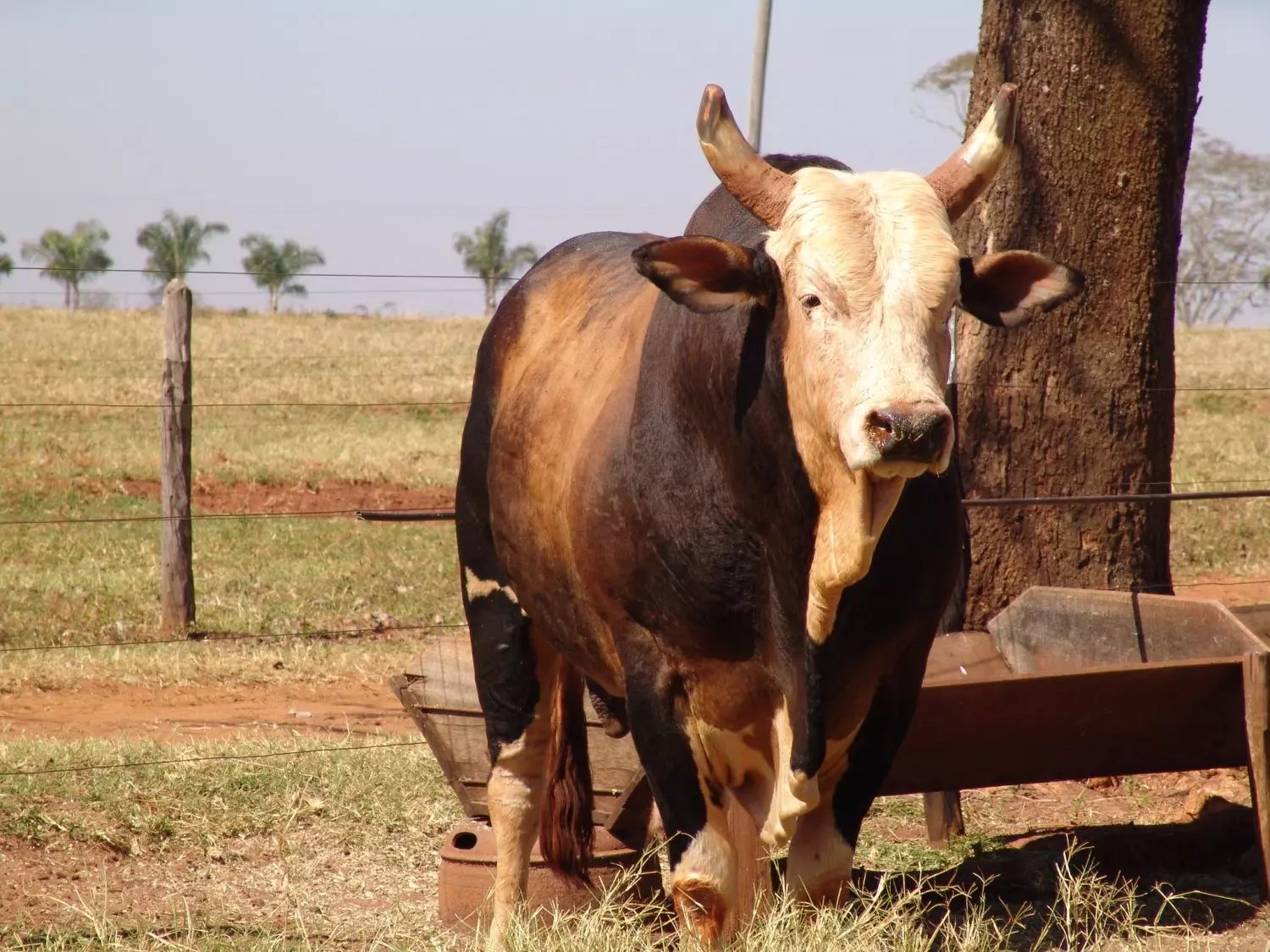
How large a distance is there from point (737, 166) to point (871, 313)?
53 cm

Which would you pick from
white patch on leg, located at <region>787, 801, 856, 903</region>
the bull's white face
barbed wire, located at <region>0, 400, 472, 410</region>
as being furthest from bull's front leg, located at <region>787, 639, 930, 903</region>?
barbed wire, located at <region>0, 400, 472, 410</region>

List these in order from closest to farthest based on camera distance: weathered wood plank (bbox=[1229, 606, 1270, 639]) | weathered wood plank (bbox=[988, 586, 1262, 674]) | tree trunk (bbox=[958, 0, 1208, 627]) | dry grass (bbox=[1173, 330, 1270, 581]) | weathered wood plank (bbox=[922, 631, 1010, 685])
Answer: weathered wood plank (bbox=[988, 586, 1262, 674]) < weathered wood plank (bbox=[1229, 606, 1270, 639]) < weathered wood plank (bbox=[922, 631, 1010, 685]) < tree trunk (bbox=[958, 0, 1208, 627]) < dry grass (bbox=[1173, 330, 1270, 581])

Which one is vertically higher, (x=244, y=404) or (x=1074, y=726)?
(x=1074, y=726)

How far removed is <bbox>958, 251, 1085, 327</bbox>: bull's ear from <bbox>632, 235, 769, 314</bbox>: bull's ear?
48 centimetres

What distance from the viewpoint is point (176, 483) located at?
31.8 feet

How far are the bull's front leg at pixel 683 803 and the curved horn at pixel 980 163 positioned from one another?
128 cm

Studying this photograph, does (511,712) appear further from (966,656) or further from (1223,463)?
(1223,463)

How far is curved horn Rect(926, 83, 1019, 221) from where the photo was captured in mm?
3426

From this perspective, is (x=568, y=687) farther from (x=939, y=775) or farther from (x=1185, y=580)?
(x=1185, y=580)

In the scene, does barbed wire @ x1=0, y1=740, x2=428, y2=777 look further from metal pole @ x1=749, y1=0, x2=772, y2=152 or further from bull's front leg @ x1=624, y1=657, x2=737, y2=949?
metal pole @ x1=749, y1=0, x2=772, y2=152

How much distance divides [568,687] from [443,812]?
135 centimetres

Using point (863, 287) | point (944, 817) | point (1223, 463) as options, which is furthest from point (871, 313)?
point (1223, 463)

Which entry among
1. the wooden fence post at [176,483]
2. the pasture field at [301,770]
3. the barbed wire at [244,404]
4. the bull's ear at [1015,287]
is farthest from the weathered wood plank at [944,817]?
the wooden fence post at [176,483]

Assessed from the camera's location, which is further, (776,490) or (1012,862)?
(1012,862)
